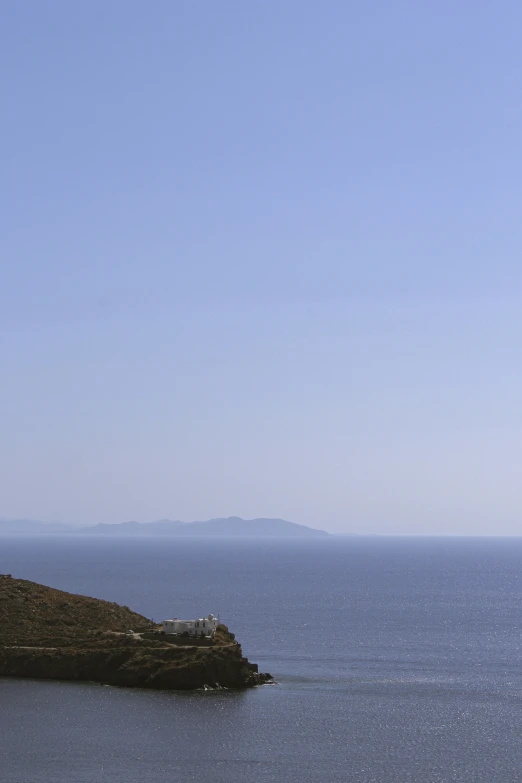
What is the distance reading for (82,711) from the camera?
263 feet

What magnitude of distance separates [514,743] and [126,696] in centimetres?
3171

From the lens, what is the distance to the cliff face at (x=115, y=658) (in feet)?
297

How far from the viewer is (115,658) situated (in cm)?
9344

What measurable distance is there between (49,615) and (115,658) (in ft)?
56.8

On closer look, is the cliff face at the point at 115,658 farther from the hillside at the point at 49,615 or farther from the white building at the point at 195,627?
the white building at the point at 195,627

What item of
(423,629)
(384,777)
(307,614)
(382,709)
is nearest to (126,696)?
(382,709)

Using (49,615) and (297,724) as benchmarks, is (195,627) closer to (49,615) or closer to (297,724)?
(297,724)

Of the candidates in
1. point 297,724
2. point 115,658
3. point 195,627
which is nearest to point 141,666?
point 115,658

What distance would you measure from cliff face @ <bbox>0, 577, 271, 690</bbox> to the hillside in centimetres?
19

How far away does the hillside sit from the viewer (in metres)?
103

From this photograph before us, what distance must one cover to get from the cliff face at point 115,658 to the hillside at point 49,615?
0.19m

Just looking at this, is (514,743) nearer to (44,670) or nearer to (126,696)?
(126,696)

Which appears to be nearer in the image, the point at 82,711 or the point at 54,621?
the point at 82,711

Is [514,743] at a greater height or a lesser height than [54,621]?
lesser
